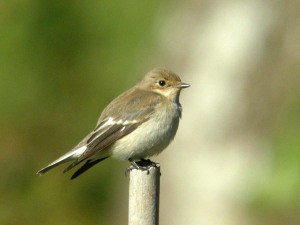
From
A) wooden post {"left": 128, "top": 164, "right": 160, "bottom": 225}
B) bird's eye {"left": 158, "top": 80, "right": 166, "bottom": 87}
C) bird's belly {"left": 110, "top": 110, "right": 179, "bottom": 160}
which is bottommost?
wooden post {"left": 128, "top": 164, "right": 160, "bottom": 225}

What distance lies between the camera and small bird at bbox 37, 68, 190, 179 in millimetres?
7383

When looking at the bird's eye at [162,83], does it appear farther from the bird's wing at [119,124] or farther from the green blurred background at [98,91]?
the green blurred background at [98,91]

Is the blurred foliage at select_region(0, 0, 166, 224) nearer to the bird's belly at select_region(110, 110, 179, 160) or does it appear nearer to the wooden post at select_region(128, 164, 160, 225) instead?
the bird's belly at select_region(110, 110, 179, 160)

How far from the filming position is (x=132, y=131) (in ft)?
24.6

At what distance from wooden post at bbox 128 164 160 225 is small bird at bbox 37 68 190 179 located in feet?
4.93

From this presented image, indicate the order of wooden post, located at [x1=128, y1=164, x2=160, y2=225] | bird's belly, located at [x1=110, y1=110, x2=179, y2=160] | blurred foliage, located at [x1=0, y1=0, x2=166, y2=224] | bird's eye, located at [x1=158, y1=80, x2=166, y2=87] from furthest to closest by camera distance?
1. blurred foliage, located at [x1=0, y1=0, x2=166, y2=224]
2. bird's eye, located at [x1=158, y1=80, x2=166, y2=87]
3. bird's belly, located at [x1=110, y1=110, x2=179, y2=160]
4. wooden post, located at [x1=128, y1=164, x2=160, y2=225]

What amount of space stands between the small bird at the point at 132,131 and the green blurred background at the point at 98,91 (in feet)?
10.8

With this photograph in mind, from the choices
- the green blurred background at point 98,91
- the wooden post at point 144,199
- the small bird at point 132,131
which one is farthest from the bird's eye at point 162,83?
the green blurred background at point 98,91

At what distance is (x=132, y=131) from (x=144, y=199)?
190cm

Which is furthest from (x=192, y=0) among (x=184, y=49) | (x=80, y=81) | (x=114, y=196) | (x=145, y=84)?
(x=145, y=84)

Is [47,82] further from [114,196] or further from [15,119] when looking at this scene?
[114,196]

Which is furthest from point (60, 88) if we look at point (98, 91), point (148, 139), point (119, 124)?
point (148, 139)

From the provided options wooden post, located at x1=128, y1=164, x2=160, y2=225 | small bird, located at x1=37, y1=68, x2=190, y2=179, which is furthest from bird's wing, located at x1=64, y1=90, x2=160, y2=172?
wooden post, located at x1=128, y1=164, x2=160, y2=225

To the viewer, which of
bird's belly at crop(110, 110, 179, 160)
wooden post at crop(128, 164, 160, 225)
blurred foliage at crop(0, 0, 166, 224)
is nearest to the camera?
wooden post at crop(128, 164, 160, 225)
